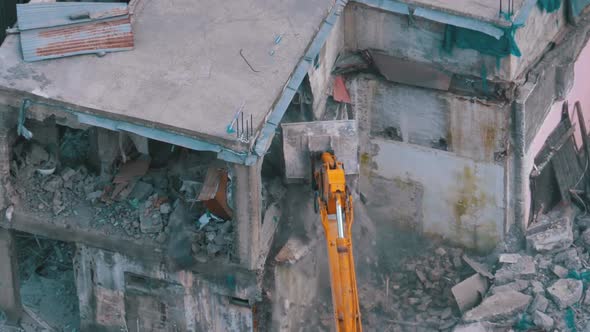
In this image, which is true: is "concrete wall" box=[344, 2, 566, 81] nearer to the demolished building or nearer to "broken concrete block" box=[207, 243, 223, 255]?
the demolished building

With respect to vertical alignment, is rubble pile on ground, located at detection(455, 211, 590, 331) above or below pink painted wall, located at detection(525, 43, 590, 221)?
below

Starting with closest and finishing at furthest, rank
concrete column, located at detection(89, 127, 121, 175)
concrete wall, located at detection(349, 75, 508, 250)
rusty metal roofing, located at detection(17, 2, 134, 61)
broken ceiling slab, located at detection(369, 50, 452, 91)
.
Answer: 1. rusty metal roofing, located at detection(17, 2, 134, 61)
2. concrete column, located at detection(89, 127, 121, 175)
3. broken ceiling slab, located at detection(369, 50, 452, 91)
4. concrete wall, located at detection(349, 75, 508, 250)

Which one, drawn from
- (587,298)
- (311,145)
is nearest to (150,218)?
(311,145)

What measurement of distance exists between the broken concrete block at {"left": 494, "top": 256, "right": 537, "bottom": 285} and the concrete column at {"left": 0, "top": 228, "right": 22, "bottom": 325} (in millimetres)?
9047

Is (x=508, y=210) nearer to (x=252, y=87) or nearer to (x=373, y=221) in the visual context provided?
(x=373, y=221)

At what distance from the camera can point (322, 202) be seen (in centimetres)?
2767

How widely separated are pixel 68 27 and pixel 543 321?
1005cm

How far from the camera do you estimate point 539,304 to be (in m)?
29.8

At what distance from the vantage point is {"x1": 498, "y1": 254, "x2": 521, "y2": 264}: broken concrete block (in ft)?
101

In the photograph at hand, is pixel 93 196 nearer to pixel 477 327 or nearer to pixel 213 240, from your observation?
pixel 213 240

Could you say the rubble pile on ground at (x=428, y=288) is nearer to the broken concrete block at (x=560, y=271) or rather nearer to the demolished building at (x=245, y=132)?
the demolished building at (x=245, y=132)

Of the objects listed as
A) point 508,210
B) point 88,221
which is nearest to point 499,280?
point 508,210

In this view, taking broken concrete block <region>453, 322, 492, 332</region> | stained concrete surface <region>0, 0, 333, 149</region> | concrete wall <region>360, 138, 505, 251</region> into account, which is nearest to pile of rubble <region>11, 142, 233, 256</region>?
stained concrete surface <region>0, 0, 333, 149</region>

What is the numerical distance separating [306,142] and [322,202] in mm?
1374
